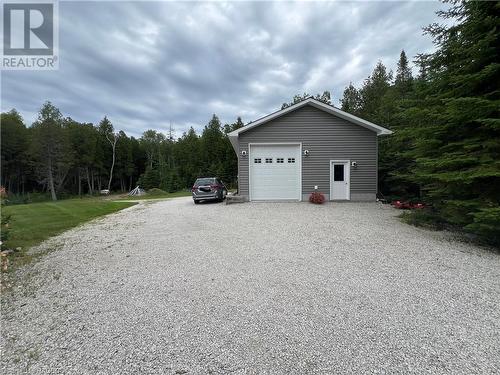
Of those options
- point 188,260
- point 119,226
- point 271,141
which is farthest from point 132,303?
point 271,141

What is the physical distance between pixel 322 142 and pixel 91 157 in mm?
39902

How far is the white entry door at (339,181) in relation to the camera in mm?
12234

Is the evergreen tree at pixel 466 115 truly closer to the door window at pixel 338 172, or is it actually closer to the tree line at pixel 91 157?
the door window at pixel 338 172

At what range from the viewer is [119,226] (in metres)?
8.25

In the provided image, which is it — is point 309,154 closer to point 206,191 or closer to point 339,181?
point 339,181

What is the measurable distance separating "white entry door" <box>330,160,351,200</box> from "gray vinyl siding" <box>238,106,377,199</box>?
0.91 feet

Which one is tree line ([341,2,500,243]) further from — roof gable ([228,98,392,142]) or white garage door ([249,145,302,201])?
white garage door ([249,145,302,201])

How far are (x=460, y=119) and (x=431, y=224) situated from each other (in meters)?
3.32

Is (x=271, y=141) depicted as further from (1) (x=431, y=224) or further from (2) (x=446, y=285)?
(2) (x=446, y=285)

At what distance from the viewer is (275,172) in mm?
12273

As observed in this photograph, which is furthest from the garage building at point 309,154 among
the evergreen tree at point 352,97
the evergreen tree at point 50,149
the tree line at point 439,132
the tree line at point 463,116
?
the evergreen tree at point 50,149

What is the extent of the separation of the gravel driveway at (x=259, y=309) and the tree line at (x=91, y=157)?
101 ft

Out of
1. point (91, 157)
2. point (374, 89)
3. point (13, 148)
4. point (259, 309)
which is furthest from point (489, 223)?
point (13, 148)

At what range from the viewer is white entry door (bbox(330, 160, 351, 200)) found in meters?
12.2
